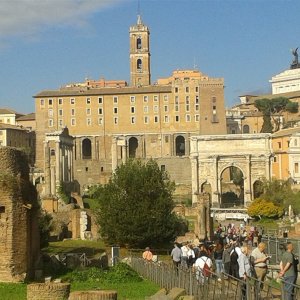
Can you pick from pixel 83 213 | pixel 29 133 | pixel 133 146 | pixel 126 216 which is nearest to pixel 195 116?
pixel 133 146

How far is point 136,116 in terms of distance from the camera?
109 meters

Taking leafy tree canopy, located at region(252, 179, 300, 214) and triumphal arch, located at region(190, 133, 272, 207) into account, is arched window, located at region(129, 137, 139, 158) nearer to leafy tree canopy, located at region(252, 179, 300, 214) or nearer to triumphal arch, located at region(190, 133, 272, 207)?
triumphal arch, located at region(190, 133, 272, 207)

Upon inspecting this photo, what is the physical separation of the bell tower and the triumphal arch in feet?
149

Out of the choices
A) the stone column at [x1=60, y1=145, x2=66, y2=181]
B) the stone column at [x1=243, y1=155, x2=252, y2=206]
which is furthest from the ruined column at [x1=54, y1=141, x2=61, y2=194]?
the stone column at [x1=243, y1=155, x2=252, y2=206]

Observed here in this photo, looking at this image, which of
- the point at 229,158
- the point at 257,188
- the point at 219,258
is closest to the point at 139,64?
the point at 229,158

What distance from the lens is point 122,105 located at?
358 feet

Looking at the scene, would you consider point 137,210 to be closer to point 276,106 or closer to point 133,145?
point 133,145

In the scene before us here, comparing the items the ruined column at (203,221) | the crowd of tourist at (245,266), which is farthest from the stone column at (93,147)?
the crowd of tourist at (245,266)

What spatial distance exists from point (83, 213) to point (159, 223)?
29.4 ft

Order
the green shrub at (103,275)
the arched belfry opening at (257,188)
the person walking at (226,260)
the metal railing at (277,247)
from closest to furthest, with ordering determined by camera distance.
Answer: the person walking at (226,260) < the green shrub at (103,275) < the metal railing at (277,247) < the arched belfry opening at (257,188)

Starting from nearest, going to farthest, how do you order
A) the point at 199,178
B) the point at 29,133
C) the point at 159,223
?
the point at 159,223, the point at 199,178, the point at 29,133

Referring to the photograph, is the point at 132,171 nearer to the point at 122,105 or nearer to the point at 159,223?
the point at 159,223

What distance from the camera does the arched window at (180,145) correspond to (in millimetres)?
108062

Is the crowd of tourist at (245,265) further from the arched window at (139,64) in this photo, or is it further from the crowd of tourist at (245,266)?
the arched window at (139,64)
